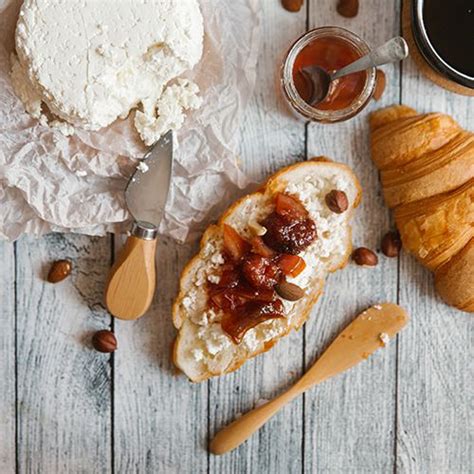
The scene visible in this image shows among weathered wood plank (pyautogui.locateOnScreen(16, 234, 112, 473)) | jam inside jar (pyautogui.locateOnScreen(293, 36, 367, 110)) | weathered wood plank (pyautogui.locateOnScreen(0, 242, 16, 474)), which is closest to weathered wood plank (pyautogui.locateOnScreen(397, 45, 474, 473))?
jam inside jar (pyautogui.locateOnScreen(293, 36, 367, 110))

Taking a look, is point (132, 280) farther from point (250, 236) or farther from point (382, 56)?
point (382, 56)

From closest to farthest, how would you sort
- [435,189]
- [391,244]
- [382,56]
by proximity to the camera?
[382,56] < [435,189] < [391,244]

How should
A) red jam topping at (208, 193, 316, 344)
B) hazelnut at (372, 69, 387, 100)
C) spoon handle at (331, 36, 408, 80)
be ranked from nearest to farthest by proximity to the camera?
spoon handle at (331, 36, 408, 80)
red jam topping at (208, 193, 316, 344)
hazelnut at (372, 69, 387, 100)

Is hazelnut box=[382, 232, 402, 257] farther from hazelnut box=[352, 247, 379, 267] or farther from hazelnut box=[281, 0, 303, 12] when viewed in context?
hazelnut box=[281, 0, 303, 12]

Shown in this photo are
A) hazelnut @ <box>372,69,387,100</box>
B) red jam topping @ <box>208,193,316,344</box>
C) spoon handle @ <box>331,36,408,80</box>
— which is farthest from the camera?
hazelnut @ <box>372,69,387,100</box>

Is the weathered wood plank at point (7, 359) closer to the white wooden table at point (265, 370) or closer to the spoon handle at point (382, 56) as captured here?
the white wooden table at point (265, 370)

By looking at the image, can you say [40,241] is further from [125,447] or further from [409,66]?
[409,66]

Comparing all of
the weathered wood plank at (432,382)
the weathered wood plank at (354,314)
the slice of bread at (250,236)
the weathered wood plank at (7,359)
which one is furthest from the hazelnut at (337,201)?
the weathered wood plank at (7,359)

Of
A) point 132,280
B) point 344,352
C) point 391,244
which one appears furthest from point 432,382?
point 132,280
